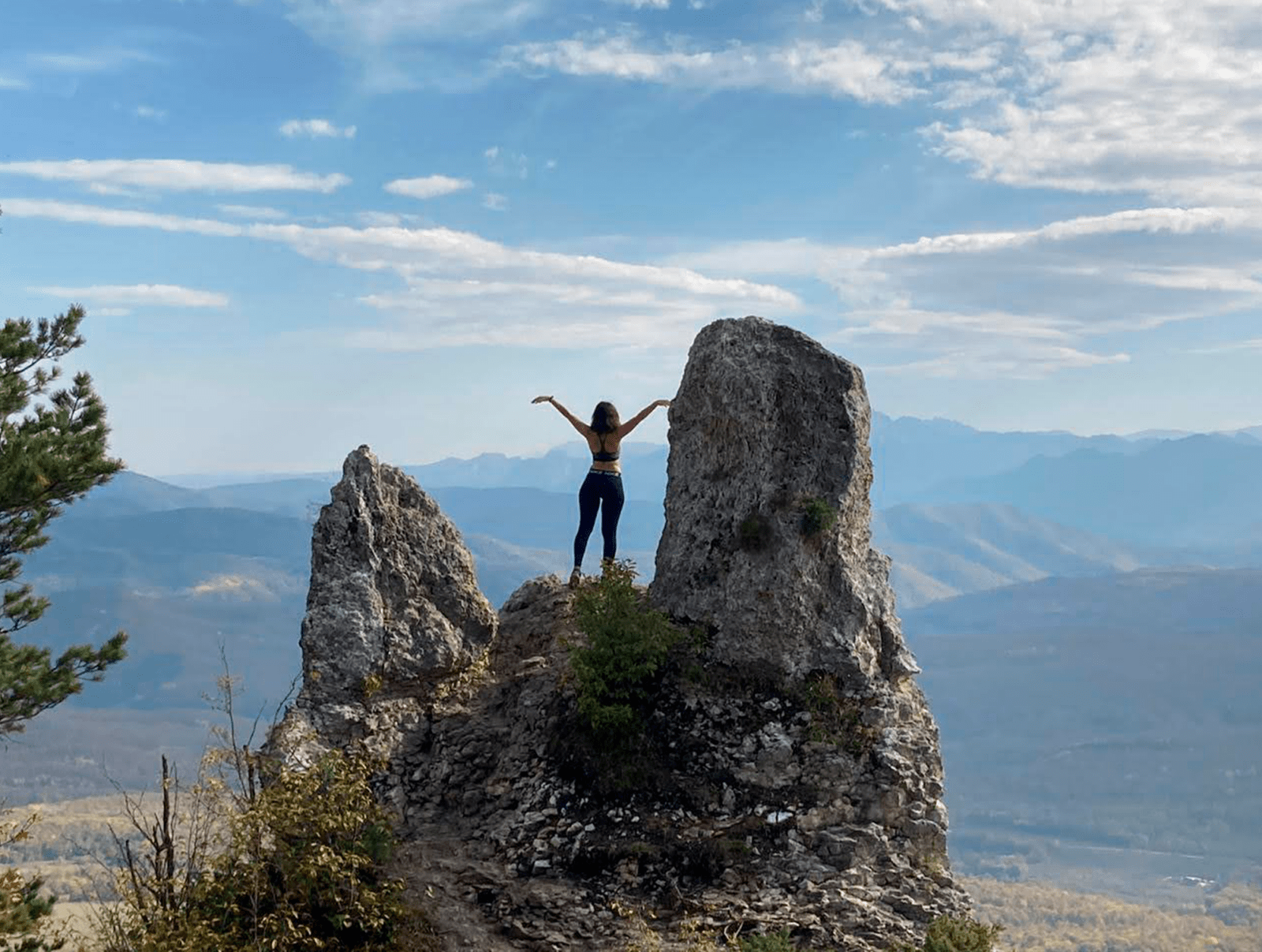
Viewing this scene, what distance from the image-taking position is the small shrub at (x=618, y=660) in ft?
57.4

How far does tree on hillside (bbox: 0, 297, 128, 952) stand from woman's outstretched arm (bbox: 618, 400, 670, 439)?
29.4ft

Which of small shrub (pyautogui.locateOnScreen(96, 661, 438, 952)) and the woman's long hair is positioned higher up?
the woman's long hair

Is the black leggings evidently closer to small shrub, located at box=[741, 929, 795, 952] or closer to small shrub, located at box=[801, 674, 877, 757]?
small shrub, located at box=[801, 674, 877, 757]

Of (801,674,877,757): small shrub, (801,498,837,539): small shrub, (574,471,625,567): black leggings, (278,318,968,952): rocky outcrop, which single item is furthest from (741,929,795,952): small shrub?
(574,471,625,567): black leggings

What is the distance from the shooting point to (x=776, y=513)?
1881cm

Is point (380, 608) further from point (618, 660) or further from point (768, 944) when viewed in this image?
point (768, 944)

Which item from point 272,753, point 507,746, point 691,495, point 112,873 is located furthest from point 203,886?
point 691,495

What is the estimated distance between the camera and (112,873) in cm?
1455

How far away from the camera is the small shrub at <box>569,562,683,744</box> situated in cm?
1748

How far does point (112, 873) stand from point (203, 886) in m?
1.17

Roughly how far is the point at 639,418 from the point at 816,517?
414 centimetres

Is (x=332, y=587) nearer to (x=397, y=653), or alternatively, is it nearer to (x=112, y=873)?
(x=397, y=653)

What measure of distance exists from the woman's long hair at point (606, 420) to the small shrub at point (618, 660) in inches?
145

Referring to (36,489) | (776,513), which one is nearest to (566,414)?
(776,513)
